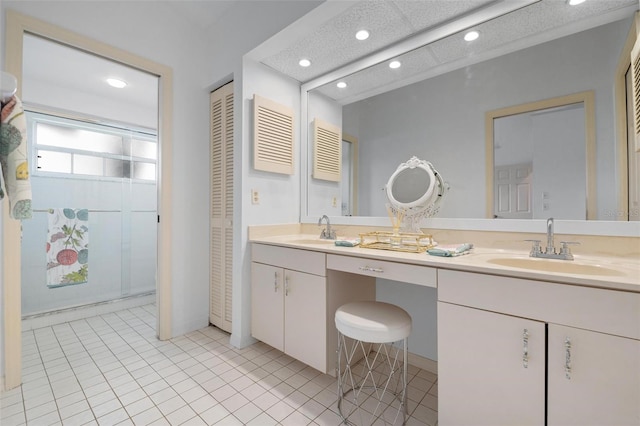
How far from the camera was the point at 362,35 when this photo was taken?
185 centimetres

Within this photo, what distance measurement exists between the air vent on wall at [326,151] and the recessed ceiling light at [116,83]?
2065mm

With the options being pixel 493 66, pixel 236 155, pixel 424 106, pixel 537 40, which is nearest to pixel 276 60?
pixel 236 155

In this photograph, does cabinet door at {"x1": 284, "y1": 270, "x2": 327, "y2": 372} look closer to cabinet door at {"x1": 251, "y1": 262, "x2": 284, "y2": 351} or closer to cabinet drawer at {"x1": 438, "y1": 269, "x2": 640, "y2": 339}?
cabinet door at {"x1": 251, "y1": 262, "x2": 284, "y2": 351}

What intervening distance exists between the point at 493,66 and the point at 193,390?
2648mm

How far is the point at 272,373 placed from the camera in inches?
71.1

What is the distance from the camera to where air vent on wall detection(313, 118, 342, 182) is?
237cm

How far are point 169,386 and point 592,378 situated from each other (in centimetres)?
202

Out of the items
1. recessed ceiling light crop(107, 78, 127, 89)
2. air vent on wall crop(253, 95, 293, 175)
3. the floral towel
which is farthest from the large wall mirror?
the floral towel

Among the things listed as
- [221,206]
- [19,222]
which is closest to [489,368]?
[221,206]

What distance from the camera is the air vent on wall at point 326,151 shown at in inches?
93.3

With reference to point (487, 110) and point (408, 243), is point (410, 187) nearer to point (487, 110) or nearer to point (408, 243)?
point (408, 243)

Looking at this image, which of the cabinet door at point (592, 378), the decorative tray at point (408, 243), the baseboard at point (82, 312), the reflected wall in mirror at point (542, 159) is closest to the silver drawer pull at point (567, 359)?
the cabinet door at point (592, 378)

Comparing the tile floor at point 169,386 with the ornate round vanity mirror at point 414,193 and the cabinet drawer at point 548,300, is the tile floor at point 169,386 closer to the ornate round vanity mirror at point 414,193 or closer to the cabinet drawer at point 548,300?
the cabinet drawer at point 548,300

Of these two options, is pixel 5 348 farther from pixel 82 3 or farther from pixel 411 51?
pixel 411 51
